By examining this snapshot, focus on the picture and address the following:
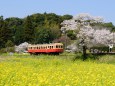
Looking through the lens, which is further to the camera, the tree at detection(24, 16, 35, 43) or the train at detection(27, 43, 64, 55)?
the tree at detection(24, 16, 35, 43)

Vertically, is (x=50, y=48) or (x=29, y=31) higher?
(x=29, y=31)

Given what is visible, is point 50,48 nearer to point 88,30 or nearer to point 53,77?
point 88,30

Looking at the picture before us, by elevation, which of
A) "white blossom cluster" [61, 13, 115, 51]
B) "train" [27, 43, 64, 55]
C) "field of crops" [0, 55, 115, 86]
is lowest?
"field of crops" [0, 55, 115, 86]

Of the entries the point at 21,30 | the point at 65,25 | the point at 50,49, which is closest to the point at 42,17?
the point at 21,30

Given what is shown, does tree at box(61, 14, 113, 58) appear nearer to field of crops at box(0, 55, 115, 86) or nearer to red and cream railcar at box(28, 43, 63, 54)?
red and cream railcar at box(28, 43, 63, 54)

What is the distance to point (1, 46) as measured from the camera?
88.7 metres

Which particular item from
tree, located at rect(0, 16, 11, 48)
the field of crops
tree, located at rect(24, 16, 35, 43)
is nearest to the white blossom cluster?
the field of crops

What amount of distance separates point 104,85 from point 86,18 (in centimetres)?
3978

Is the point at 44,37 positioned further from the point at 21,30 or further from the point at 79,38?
the point at 79,38

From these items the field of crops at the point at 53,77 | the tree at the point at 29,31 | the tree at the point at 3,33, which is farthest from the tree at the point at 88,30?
the tree at the point at 29,31

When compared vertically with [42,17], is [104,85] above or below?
below

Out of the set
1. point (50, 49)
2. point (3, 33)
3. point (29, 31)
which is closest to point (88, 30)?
point (50, 49)

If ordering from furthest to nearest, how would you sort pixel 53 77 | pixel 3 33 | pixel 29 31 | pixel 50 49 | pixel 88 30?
1. pixel 29 31
2. pixel 3 33
3. pixel 50 49
4. pixel 88 30
5. pixel 53 77

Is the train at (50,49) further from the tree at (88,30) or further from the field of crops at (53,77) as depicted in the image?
the field of crops at (53,77)
